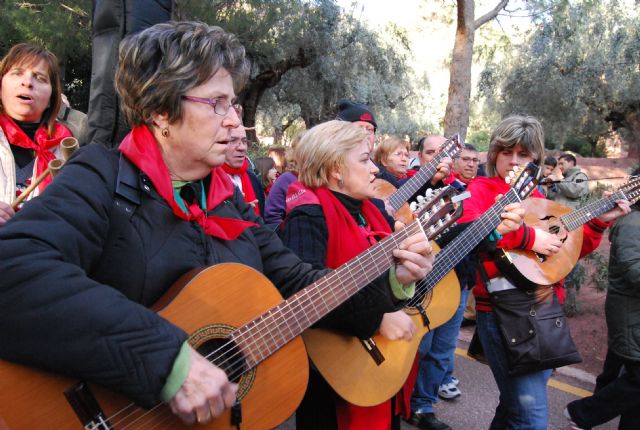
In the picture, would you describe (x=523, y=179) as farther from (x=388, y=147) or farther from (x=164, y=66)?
(x=388, y=147)

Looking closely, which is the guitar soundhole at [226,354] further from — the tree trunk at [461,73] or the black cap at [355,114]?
the tree trunk at [461,73]

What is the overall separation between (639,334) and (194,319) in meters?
3.15

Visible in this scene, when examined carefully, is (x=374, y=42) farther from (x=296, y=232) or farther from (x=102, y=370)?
(x=102, y=370)

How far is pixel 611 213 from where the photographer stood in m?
3.37

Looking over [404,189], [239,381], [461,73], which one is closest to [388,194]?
[404,189]

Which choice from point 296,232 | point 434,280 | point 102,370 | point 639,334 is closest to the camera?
point 102,370

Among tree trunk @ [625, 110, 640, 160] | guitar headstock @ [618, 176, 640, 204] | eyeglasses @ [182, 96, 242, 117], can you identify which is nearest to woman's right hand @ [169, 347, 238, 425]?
eyeglasses @ [182, 96, 242, 117]

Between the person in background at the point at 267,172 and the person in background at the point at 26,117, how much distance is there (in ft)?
10.7

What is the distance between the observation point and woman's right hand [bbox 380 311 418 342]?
2.45m

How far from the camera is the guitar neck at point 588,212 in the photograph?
3.27 metres

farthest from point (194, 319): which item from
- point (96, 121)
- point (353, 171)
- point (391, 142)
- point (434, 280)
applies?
point (391, 142)

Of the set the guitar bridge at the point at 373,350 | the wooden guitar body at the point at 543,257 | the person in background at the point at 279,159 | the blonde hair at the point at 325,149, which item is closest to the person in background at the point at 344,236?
the blonde hair at the point at 325,149

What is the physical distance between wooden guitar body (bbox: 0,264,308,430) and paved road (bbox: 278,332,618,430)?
7.92ft

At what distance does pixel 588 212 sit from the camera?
10.9 feet
